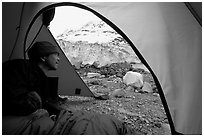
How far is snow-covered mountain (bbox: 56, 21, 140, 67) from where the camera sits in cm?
539

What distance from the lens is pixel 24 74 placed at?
1202mm

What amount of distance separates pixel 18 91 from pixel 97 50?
4794mm

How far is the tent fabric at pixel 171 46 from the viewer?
1.28 metres

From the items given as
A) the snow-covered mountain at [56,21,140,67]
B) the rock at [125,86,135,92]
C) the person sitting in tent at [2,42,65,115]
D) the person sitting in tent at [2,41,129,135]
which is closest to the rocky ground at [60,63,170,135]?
the rock at [125,86,135,92]

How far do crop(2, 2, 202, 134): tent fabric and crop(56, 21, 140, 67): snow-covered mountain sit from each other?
12.1ft

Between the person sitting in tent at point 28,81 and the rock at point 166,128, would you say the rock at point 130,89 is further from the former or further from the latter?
the person sitting in tent at point 28,81

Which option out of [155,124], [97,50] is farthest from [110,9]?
[97,50]

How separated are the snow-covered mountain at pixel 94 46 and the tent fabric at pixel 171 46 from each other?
3.69 metres

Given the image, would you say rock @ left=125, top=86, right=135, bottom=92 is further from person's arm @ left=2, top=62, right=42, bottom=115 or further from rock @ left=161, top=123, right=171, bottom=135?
person's arm @ left=2, top=62, right=42, bottom=115

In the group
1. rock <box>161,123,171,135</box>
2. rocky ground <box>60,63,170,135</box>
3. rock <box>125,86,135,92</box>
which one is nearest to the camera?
rock <box>161,123,171,135</box>

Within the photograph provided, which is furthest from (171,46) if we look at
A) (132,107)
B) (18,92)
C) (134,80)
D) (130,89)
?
(134,80)

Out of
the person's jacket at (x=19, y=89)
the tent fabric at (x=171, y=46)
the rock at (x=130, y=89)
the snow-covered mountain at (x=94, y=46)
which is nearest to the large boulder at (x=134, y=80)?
the rock at (x=130, y=89)

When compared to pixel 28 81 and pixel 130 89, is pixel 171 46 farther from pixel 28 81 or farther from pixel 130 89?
pixel 130 89

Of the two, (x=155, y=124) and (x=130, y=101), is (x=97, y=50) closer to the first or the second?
(x=130, y=101)
